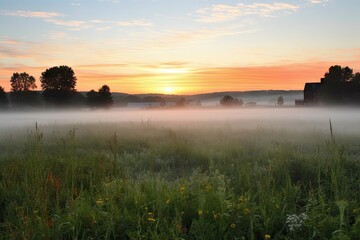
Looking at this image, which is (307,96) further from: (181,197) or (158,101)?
(181,197)

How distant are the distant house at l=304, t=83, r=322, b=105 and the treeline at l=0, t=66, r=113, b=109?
4291 cm

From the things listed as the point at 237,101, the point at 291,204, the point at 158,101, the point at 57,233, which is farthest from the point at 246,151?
the point at 158,101

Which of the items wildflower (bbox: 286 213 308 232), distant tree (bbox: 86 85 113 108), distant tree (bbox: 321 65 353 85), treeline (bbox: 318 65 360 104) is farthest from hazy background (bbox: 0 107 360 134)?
distant tree (bbox: 86 85 113 108)

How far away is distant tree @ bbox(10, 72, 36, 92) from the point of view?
256ft

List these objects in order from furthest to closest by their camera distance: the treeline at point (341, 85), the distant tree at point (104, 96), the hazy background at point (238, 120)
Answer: the distant tree at point (104, 96) → the treeline at point (341, 85) → the hazy background at point (238, 120)

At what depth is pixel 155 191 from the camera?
639 centimetres

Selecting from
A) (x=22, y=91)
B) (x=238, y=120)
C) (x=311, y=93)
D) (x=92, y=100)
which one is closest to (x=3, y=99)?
(x=22, y=91)

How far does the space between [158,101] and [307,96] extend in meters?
65.5

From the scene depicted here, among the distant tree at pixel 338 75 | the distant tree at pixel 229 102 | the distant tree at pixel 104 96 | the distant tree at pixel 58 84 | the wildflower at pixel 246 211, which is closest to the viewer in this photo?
the wildflower at pixel 246 211

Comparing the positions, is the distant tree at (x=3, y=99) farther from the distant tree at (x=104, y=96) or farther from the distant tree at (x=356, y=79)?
the distant tree at (x=356, y=79)

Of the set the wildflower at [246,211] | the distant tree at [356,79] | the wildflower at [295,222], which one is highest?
the distant tree at [356,79]

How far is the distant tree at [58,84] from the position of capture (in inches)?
2539

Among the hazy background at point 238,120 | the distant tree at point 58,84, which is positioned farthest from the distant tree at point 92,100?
the hazy background at point 238,120

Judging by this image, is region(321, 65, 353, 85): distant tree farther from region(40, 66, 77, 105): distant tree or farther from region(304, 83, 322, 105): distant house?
region(40, 66, 77, 105): distant tree
